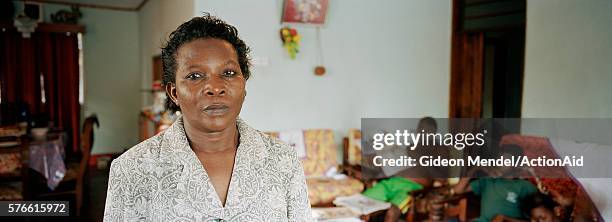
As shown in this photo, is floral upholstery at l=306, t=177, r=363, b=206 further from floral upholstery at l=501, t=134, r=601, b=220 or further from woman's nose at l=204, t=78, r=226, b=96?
woman's nose at l=204, t=78, r=226, b=96

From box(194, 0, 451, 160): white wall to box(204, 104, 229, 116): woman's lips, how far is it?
214 centimetres

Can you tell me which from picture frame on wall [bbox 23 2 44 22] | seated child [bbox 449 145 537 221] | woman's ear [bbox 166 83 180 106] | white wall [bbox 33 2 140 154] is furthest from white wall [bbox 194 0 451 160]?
white wall [bbox 33 2 140 154]

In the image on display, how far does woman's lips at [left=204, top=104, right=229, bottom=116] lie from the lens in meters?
0.75

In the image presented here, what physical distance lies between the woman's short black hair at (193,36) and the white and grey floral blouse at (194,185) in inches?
4.2

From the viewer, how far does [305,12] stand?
2.99 meters

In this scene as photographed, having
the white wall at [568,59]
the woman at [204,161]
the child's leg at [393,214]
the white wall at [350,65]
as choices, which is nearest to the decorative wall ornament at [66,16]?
the white wall at [350,65]

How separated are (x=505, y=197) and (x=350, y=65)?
4.96 ft

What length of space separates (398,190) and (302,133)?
845mm

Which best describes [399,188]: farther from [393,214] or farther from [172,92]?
[172,92]

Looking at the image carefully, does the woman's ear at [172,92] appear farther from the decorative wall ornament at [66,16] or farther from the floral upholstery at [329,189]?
the decorative wall ornament at [66,16]

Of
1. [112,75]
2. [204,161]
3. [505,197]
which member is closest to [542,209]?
[505,197]

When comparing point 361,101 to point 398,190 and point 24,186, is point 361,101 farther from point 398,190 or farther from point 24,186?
point 24,186

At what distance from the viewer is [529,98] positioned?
2.95 metres

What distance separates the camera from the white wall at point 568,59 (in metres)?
2.49
